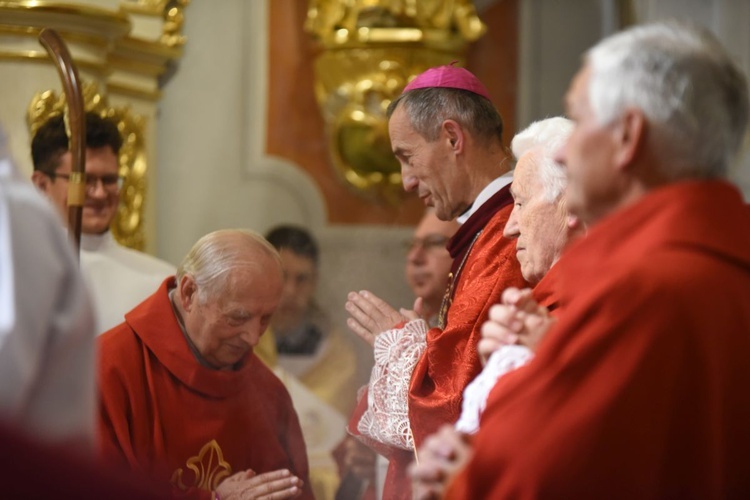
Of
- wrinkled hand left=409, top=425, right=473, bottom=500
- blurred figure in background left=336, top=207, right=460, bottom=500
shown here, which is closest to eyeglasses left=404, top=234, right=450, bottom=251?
blurred figure in background left=336, top=207, right=460, bottom=500

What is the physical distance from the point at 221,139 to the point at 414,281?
7.26 ft

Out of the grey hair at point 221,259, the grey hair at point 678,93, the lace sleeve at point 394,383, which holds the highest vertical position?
the grey hair at point 678,93

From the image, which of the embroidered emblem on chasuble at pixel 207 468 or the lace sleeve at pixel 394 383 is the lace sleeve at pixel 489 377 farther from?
the embroidered emblem on chasuble at pixel 207 468

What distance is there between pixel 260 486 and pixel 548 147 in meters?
1.53

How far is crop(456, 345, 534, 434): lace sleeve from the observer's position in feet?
9.92

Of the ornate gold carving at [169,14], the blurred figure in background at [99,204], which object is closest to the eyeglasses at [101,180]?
the blurred figure in background at [99,204]

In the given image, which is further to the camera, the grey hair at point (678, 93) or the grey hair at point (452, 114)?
the grey hair at point (452, 114)

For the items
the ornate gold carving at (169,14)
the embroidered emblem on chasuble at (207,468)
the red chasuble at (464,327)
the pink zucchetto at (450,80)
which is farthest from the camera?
the ornate gold carving at (169,14)

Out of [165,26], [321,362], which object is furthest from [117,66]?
[321,362]

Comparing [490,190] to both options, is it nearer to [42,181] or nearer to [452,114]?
[452,114]

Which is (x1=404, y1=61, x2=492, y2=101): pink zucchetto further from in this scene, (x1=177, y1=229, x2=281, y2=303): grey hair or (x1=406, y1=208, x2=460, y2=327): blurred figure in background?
(x1=406, y1=208, x2=460, y2=327): blurred figure in background

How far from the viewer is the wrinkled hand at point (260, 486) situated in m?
4.39

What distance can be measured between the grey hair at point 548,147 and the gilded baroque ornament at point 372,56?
12.1 ft

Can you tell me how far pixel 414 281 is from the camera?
21.1 ft
